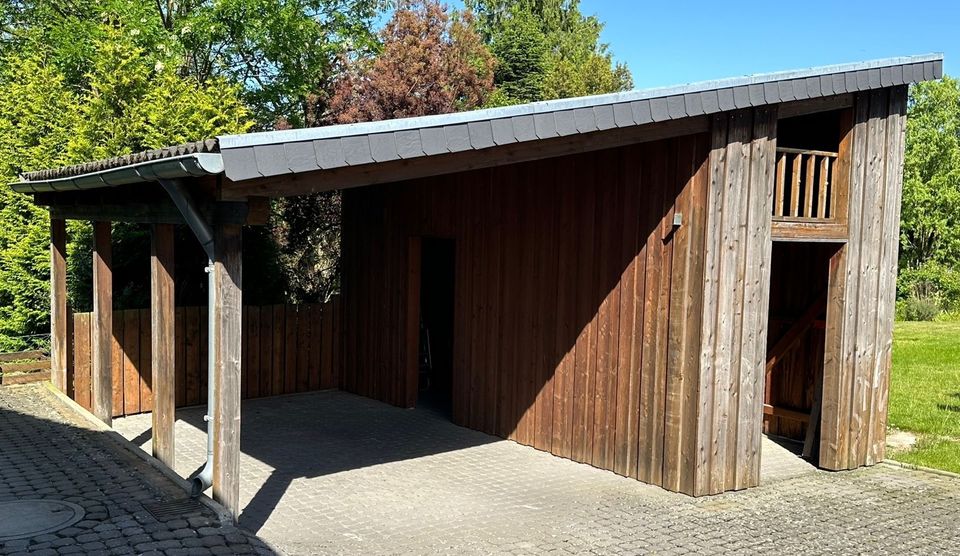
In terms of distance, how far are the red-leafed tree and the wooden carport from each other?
744cm

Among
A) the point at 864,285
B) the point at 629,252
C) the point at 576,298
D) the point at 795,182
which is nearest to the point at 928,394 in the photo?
the point at 864,285

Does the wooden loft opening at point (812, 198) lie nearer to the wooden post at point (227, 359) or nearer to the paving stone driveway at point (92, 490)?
the wooden post at point (227, 359)

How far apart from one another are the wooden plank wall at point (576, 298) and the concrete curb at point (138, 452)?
3.41 meters

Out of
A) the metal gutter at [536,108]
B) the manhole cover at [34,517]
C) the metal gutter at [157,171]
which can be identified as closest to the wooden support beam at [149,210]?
the metal gutter at [157,171]

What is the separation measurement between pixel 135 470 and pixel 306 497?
1.43m

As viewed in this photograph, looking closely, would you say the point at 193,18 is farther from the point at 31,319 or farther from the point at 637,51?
the point at 637,51

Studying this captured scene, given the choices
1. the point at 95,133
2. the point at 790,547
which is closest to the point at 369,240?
the point at 95,133

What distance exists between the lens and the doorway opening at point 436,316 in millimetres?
11977

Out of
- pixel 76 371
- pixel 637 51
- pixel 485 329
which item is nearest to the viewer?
pixel 485 329

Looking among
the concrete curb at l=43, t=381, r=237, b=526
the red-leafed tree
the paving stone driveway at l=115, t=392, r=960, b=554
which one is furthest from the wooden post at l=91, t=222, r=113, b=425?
the red-leafed tree

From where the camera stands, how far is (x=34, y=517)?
233 inches

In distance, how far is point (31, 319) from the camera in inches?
500

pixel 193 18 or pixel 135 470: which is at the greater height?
pixel 193 18

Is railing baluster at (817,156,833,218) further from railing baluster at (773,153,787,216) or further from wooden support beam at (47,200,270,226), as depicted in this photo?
wooden support beam at (47,200,270,226)
